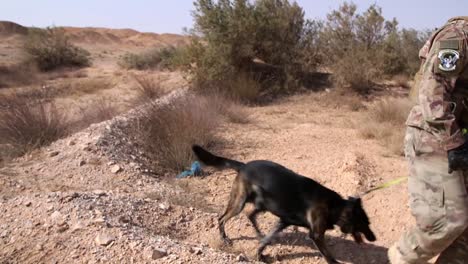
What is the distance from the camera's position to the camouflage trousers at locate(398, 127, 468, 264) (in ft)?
9.09

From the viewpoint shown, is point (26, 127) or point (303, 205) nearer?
point (303, 205)

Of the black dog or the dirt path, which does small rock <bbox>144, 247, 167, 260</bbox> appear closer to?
the dirt path

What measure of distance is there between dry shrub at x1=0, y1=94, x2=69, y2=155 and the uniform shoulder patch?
19.0 feet

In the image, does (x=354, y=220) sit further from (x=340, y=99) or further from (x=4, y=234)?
(x=340, y=99)

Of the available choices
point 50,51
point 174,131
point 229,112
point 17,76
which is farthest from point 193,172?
point 50,51

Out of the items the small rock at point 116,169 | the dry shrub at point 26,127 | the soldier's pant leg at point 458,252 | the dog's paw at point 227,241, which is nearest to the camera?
the soldier's pant leg at point 458,252

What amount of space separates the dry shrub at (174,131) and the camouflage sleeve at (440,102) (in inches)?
165

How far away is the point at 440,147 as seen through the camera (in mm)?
2812

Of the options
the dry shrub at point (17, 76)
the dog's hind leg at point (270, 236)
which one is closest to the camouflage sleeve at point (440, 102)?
the dog's hind leg at point (270, 236)

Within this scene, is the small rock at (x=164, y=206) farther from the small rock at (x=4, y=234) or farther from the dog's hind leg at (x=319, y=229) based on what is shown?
the dog's hind leg at (x=319, y=229)

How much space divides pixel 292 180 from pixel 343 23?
39.2 feet

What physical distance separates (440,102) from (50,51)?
22207mm

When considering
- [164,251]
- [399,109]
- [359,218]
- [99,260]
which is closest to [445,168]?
[359,218]

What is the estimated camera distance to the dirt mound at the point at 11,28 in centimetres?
4380
